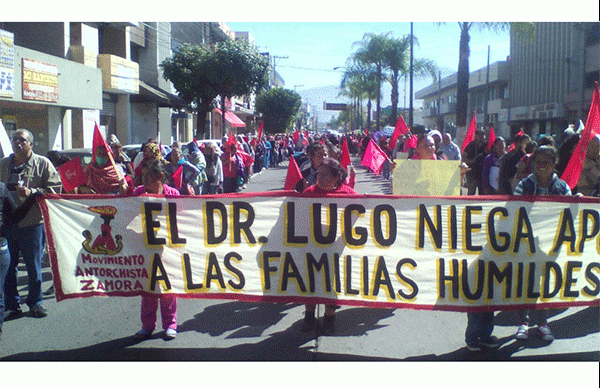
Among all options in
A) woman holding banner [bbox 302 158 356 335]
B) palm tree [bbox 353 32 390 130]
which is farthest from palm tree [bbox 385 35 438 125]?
woman holding banner [bbox 302 158 356 335]

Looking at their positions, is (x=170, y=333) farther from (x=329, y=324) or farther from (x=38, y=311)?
(x=38, y=311)

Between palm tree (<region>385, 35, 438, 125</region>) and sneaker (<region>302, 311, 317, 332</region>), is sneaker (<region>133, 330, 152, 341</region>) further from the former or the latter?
palm tree (<region>385, 35, 438, 125</region>)

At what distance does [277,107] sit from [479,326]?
186 ft

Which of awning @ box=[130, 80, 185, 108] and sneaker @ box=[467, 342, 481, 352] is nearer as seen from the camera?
sneaker @ box=[467, 342, 481, 352]

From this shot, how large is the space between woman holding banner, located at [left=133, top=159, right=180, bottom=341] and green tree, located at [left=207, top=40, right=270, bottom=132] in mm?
26355

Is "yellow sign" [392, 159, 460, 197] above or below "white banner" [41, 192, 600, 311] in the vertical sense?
above

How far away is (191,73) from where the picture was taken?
31.9 metres

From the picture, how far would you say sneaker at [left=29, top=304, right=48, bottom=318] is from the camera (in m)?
6.37

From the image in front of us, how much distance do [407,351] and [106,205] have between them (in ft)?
9.26

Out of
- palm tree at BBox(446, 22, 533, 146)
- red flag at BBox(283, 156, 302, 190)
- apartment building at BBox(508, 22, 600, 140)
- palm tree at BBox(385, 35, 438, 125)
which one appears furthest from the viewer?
palm tree at BBox(385, 35, 438, 125)

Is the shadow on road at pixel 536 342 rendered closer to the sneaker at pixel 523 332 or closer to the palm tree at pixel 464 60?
the sneaker at pixel 523 332

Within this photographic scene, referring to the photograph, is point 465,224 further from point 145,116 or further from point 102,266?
point 145,116

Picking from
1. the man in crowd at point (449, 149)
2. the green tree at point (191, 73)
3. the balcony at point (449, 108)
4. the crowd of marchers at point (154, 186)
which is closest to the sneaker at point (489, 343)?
the crowd of marchers at point (154, 186)

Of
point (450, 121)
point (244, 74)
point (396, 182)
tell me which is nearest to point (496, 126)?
point (450, 121)
